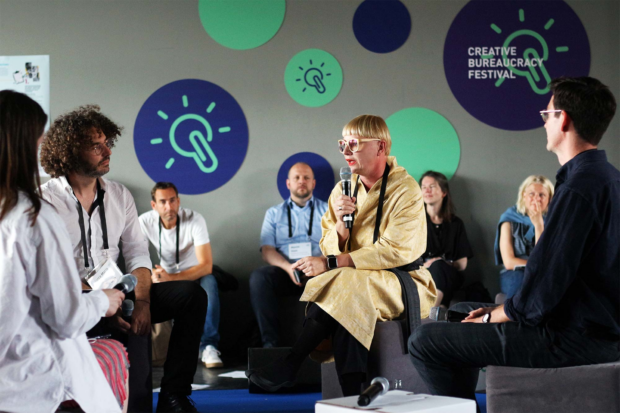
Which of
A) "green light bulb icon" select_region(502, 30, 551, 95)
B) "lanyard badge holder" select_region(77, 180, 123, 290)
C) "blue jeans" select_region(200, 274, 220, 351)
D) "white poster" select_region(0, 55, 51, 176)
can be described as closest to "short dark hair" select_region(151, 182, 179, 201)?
"blue jeans" select_region(200, 274, 220, 351)

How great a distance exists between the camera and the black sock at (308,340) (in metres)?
2.66

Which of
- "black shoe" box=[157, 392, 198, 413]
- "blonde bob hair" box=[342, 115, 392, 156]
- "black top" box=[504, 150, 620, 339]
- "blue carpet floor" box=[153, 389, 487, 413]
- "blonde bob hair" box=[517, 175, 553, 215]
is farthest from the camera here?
"blonde bob hair" box=[517, 175, 553, 215]

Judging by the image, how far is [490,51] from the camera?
17.0 feet

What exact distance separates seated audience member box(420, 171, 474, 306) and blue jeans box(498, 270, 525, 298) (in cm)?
32

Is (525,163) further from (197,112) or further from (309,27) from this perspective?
(197,112)

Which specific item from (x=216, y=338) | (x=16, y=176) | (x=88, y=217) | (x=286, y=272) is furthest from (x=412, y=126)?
(x=16, y=176)

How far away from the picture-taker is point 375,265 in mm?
2721

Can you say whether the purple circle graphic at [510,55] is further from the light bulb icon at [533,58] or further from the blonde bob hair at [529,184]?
the blonde bob hair at [529,184]

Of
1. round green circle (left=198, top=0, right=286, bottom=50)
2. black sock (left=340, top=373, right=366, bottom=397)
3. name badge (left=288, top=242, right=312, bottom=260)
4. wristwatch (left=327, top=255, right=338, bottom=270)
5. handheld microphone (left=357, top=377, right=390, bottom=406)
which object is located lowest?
black sock (left=340, top=373, right=366, bottom=397)

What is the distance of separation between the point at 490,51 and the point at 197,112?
8.28 ft

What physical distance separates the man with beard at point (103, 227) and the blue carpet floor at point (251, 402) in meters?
0.39

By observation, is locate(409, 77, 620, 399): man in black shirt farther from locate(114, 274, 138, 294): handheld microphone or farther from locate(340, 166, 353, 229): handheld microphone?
locate(114, 274, 138, 294): handheld microphone

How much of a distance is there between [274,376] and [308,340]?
21 cm

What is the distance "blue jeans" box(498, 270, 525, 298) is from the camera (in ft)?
14.4
